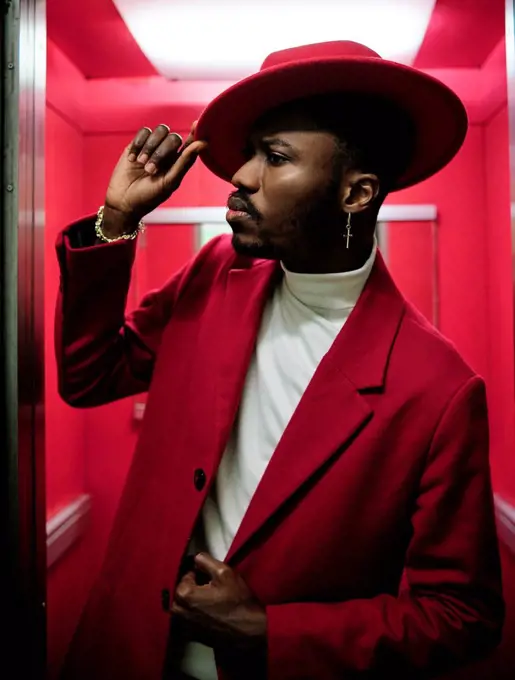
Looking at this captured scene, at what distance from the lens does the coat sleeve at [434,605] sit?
0.82m

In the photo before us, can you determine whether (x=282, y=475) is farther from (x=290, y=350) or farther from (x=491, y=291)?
(x=491, y=291)

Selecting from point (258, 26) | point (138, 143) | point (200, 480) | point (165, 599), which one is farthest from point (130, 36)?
point (165, 599)

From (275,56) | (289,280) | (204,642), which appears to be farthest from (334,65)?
(204,642)

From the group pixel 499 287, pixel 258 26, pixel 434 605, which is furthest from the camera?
pixel 499 287

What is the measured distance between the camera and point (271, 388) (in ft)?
3.08

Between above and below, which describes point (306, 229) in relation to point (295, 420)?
above

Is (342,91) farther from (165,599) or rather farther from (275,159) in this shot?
(165,599)

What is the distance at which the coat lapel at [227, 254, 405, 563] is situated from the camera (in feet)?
2.80

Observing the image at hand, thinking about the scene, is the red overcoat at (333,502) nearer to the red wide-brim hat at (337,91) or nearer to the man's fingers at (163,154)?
the man's fingers at (163,154)

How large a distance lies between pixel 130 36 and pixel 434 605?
1209mm

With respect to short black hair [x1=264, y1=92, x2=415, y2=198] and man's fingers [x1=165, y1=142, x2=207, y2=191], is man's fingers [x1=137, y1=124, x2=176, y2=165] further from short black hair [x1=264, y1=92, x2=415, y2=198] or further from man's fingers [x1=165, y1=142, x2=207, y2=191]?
short black hair [x1=264, y1=92, x2=415, y2=198]

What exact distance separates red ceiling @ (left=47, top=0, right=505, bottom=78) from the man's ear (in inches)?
17.4

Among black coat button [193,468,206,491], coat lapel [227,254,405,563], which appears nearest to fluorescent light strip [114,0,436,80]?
coat lapel [227,254,405,563]

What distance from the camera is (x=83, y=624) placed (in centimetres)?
100
